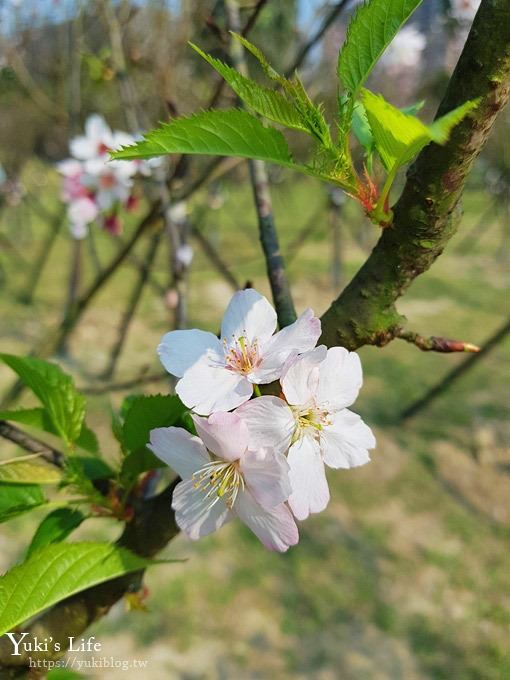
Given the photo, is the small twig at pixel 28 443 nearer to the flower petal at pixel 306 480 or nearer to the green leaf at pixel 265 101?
the flower petal at pixel 306 480

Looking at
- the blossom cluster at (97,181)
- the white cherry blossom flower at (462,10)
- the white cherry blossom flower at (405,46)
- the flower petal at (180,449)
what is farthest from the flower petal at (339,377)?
A: the white cherry blossom flower at (405,46)

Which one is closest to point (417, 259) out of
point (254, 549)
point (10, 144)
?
point (254, 549)

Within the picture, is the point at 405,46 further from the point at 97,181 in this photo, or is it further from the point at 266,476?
the point at 266,476

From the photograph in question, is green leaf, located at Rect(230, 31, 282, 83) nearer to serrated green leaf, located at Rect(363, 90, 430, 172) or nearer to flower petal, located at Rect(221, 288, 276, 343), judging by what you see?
Result: serrated green leaf, located at Rect(363, 90, 430, 172)

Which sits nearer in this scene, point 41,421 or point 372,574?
point 41,421

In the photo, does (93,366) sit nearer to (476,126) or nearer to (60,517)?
(60,517)

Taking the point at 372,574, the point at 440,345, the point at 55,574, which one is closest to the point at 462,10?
the point at 372,574
